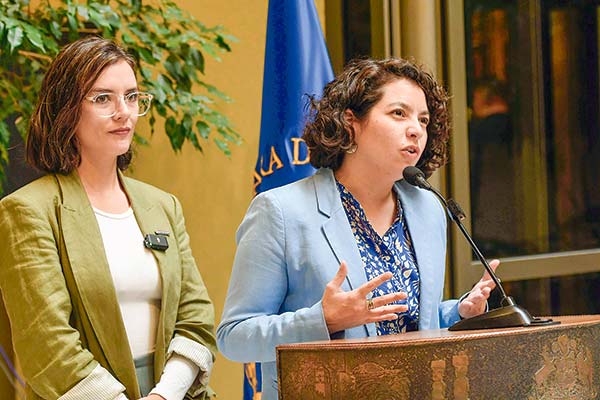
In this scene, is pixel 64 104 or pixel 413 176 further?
pixel 64 104

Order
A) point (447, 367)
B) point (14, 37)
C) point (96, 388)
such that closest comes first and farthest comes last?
point (447, 367), point (96, 388), point (14, 37)

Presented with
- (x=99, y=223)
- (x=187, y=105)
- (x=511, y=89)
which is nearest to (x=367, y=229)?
(x=99, y=223)

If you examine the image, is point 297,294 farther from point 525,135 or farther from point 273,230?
point 525,135

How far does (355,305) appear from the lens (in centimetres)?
179

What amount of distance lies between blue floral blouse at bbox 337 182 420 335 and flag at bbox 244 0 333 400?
37.2 inches

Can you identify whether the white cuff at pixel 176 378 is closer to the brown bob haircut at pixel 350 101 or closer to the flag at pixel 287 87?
the brown bob haircut at pixel 350 101

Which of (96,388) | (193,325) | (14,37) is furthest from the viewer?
(14,37)

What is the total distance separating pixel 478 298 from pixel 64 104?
39.6 inches

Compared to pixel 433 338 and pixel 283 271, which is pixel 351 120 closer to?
pixel 283 271

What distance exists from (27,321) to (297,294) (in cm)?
57

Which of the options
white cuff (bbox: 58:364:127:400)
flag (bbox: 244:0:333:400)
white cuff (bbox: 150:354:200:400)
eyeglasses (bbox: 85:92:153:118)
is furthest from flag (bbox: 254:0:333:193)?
white cuff (bbox: 58:364:127:400)

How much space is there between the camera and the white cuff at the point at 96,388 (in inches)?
80.0

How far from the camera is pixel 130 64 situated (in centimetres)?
228

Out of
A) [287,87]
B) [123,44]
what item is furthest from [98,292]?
[123,44]
